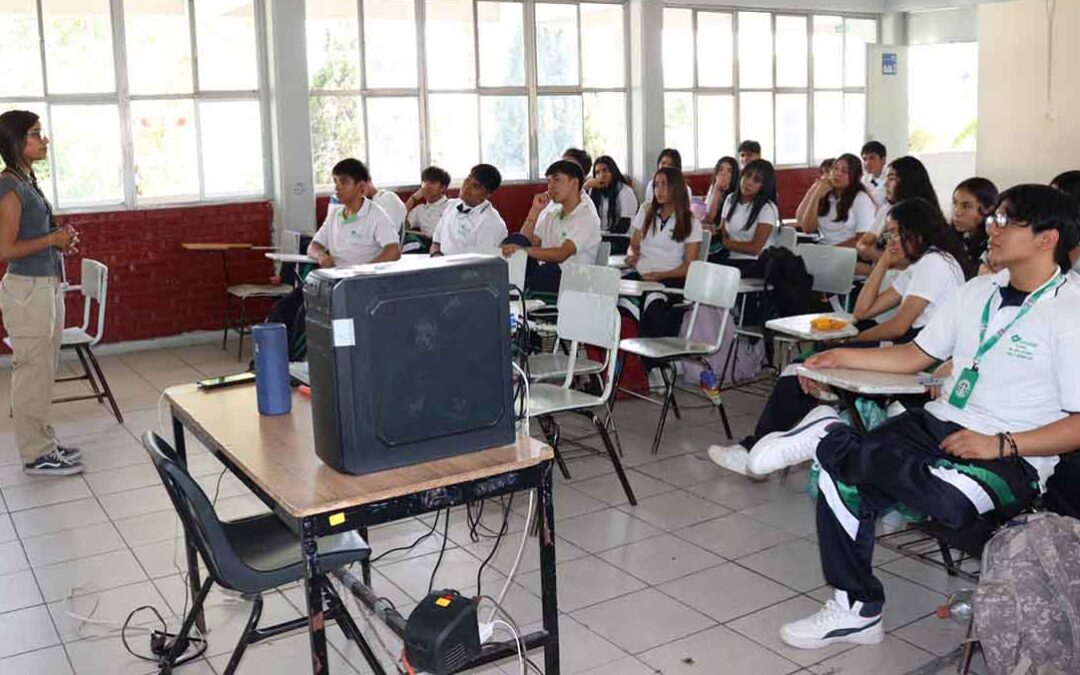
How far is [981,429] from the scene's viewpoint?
2932 mm

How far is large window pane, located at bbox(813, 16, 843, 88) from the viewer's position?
11.9 m

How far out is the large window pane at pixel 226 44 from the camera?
8039mm

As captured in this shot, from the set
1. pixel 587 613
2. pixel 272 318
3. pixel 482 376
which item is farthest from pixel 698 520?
pixel 272 318

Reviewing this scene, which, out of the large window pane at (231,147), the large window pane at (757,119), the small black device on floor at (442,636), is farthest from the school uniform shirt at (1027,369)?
the large window pane at (757,119)

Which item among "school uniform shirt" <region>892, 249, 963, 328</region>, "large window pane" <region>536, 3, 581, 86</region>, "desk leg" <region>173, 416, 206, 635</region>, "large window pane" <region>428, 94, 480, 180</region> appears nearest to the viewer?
"desk leg" <region>173, 416, 206, 635</region>

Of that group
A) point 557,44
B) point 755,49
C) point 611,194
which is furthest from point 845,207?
point 755,49

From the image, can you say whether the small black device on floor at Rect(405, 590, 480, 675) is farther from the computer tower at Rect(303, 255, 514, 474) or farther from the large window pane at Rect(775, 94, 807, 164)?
the large window pane at Rect(775, 94, 807, 164)

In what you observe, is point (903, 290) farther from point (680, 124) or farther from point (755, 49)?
point (755, 49)

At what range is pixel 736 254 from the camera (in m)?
6.91

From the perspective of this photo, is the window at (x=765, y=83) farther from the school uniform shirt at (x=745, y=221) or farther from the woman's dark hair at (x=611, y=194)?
the school uniform shirt at (x=745, y=221)

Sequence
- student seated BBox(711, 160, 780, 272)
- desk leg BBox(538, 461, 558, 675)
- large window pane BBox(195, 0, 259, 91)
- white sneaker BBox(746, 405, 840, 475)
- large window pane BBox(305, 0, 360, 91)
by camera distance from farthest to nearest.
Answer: large window pane BBox(305, 0, 360, 91) < large window pane BBox(195, 0, 259, 91) < student seated BBox(711, 160, 780, 272) < white sneaker BBox(746, 405, 840, 475) < desk leg BBox(538, 461, 558, 675)

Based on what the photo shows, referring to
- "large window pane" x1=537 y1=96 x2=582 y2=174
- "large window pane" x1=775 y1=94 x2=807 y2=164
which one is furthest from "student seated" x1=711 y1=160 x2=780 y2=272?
"large window pane" x1=775 y1=94 x2=807 y2=164

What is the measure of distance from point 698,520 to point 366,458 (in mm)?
2114

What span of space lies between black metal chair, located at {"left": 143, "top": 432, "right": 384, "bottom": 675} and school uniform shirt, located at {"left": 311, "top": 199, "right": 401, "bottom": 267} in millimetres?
3303
